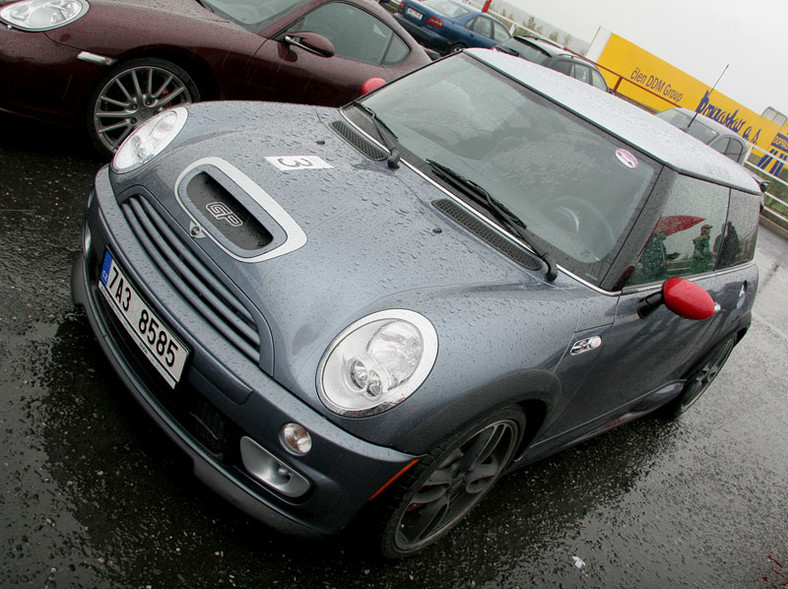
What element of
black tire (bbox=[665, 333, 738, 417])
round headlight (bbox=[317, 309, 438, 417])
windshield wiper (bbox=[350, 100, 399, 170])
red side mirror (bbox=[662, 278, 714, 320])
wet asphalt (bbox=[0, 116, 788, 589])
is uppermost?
red side mirror (bbox=[662, 278, 714, 320])

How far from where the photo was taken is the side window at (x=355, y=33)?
466cm

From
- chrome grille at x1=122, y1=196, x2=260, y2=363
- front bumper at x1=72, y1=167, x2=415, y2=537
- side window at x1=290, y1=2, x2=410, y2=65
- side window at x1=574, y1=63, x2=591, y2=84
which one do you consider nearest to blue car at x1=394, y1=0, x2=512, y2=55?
side window at x1=574, y1=63, x2=591, y2=84

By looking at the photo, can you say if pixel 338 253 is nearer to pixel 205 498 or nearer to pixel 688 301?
pixel 205 498

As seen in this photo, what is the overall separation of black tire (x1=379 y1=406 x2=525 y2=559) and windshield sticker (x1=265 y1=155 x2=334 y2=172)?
44.5 inches

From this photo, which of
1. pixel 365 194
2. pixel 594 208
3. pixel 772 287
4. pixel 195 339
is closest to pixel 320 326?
pixel 195 339

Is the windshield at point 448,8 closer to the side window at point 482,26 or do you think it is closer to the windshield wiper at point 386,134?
the side window at point 482,26

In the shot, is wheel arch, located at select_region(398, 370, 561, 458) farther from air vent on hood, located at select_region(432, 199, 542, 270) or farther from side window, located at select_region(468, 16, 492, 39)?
side window, located at select_region(468, 16, 492, 39)

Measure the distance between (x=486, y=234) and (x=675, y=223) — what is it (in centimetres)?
89

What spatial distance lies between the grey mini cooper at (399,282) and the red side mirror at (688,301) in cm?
1

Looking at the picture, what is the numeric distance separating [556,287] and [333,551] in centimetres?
119

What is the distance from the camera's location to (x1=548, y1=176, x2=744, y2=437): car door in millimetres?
2547

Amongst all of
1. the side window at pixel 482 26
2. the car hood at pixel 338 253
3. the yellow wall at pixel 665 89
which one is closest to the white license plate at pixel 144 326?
the car hood at pixel 338 253

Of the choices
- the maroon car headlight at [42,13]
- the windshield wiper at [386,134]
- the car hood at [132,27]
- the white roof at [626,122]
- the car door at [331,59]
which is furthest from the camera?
the car door at [331,59]

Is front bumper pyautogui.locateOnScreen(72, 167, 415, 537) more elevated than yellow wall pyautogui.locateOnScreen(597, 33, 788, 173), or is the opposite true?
yellow wall pyautogui.locateOnScreen(597, 33, 788, 173)
